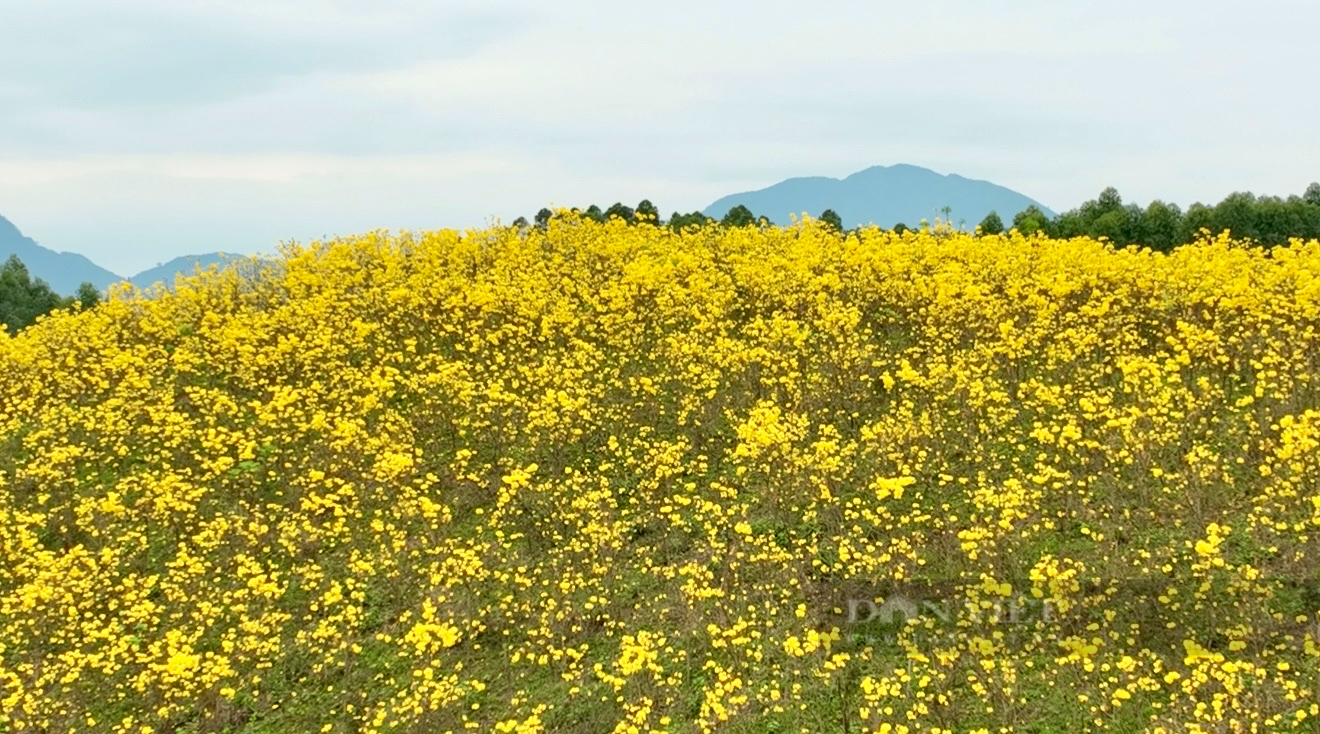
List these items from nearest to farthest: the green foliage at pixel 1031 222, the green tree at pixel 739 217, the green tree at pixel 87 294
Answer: the green tree at pixel 739 217, the green foliage at pixel 1031 222, the green tree at pixel 87 294

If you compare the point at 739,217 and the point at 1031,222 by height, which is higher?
the point at 739,217

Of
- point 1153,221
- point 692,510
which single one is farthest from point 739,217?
point 692,510

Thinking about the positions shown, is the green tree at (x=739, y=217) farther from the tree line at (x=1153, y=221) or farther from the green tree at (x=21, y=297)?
the green tree at (x=21, y=297)

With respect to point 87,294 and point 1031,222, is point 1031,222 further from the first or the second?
point 87,294

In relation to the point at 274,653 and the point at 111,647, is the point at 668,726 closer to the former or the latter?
the point at 274,653

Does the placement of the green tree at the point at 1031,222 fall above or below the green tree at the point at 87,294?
above

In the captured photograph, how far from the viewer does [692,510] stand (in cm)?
852

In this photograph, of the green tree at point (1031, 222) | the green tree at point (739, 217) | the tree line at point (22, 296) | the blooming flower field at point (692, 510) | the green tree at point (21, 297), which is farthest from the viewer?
the green tree at point (21, 297)

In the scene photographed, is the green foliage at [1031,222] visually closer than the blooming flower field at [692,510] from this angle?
No

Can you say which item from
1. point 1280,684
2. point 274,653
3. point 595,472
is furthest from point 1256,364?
point 274,653

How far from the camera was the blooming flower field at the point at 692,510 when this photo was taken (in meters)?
6.18

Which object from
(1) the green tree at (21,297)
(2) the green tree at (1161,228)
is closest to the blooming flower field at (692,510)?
(2) the green tree at (1161,228)

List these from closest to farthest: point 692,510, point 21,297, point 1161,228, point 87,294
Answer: point 692,510
point 1161,228
point 87,294
point 21,297

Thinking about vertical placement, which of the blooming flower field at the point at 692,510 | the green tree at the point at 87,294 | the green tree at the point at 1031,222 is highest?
the green tree at the point at 1031,222
